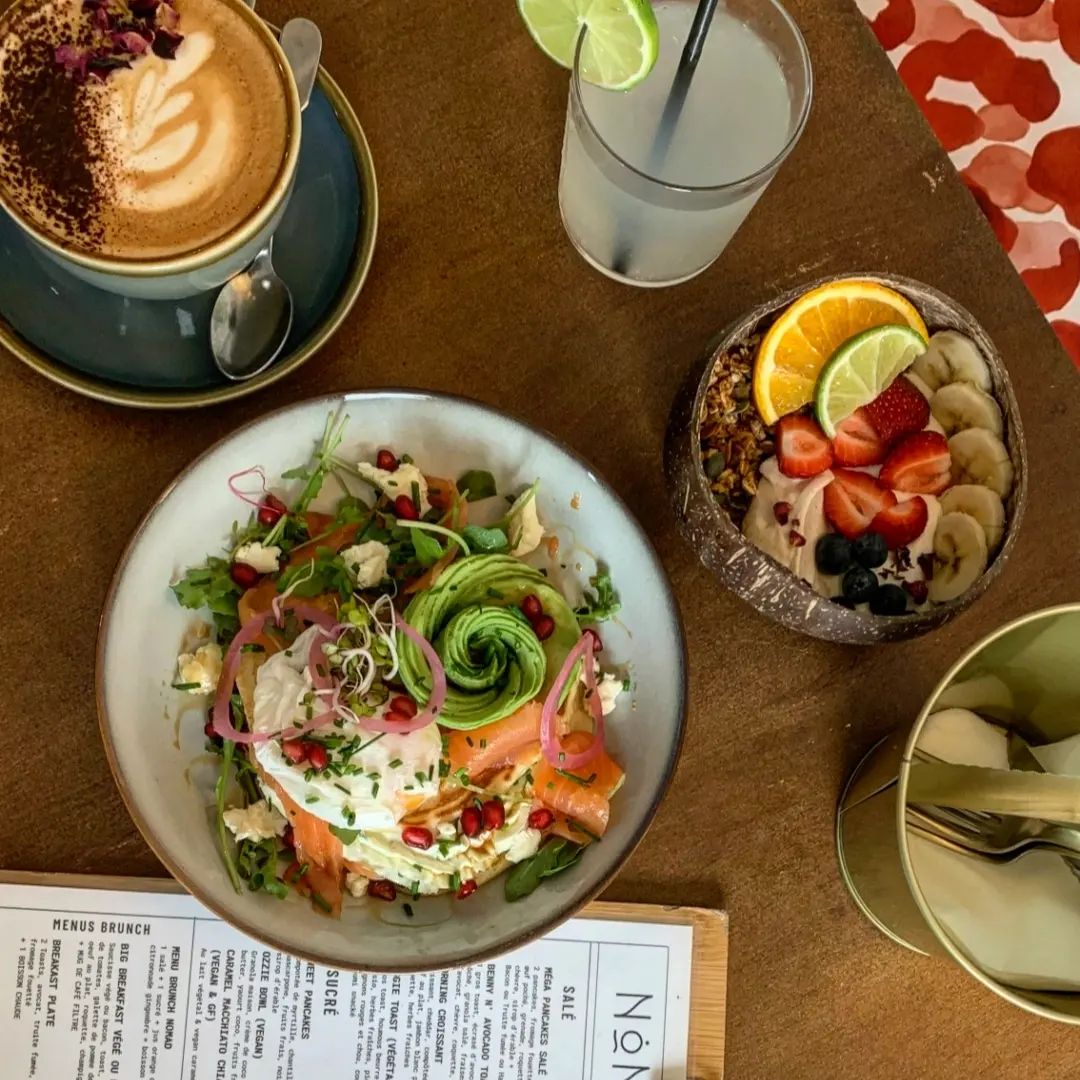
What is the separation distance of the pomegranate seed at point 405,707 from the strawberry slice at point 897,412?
56cm

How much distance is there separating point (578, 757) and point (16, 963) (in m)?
0.60

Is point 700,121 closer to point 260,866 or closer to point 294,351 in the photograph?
point 294,351

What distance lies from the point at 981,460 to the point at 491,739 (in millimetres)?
581

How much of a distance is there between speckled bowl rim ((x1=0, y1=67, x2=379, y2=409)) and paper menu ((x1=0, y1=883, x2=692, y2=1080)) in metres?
0.50

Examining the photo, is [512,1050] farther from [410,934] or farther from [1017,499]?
[1017,499]

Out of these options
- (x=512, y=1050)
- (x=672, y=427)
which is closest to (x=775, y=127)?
(x=672, y=427)

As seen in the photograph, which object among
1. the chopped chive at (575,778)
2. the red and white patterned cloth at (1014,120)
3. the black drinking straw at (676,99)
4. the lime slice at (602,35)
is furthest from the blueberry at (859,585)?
the red and white patterned cloth at (1014,120)

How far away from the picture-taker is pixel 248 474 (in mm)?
1075

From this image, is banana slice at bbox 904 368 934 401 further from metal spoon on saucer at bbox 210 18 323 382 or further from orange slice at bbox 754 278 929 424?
metal spoon on saucer at bbox 210 18 323 382

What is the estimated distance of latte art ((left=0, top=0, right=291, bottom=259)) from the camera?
3.38 feet

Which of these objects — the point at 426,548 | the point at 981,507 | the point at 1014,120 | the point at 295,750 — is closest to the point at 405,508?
the point at 426,548

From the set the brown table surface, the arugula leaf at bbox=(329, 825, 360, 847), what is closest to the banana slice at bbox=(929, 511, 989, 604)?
the brown table surface

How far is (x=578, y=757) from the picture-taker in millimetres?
1078

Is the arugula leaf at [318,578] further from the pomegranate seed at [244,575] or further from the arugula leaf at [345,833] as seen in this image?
the arugula leaf at [345,833]
